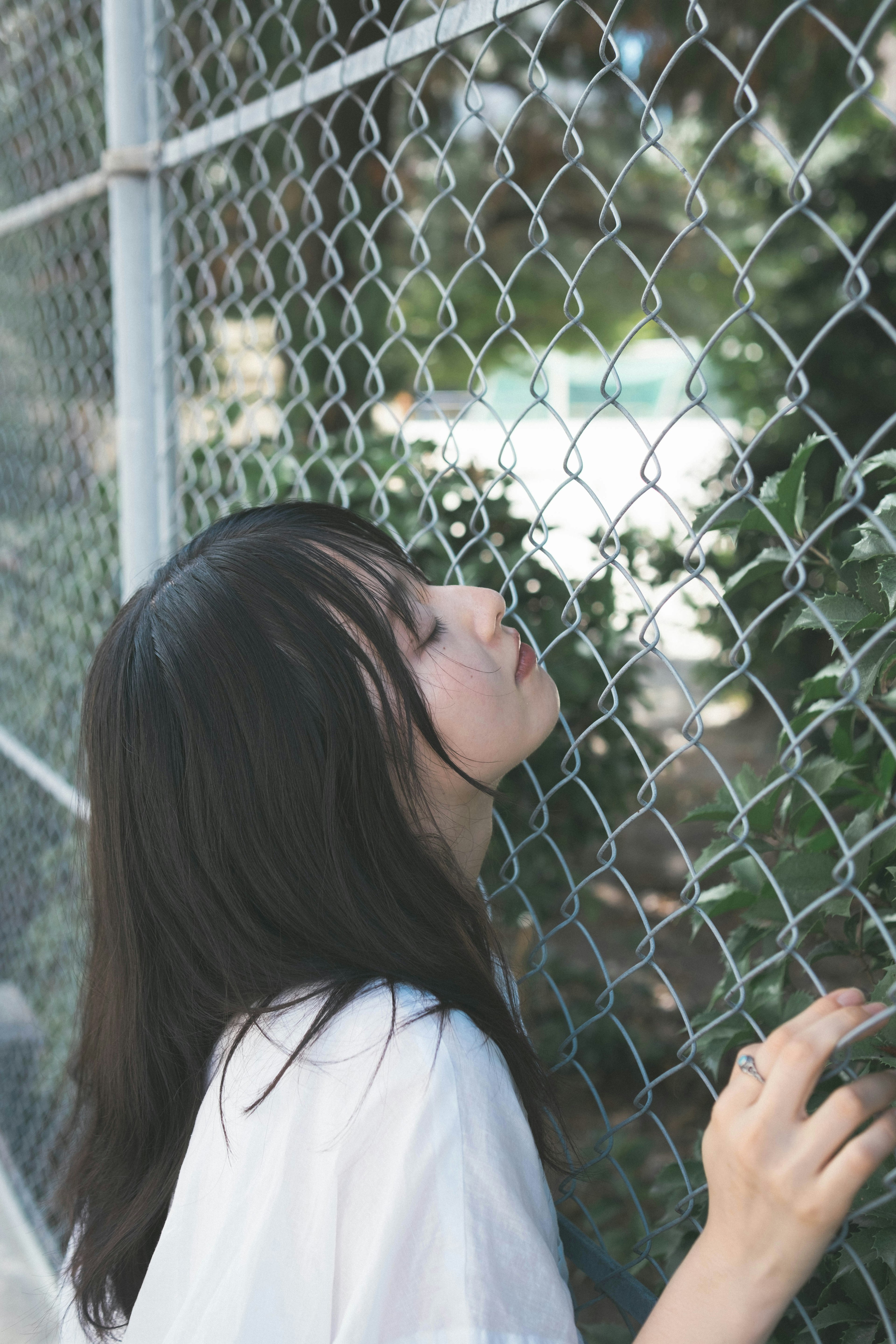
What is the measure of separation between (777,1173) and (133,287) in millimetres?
1981

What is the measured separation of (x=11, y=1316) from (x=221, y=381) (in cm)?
278

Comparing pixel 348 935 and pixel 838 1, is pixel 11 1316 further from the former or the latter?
pixel 838 1

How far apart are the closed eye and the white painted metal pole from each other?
3.38ft

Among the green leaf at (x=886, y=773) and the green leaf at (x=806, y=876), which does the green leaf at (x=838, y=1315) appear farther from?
the green leaf at (x=886, y=773)

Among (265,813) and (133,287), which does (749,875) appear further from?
(133,287)

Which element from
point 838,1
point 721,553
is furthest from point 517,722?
point 838,1

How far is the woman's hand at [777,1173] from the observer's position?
0.82 metres

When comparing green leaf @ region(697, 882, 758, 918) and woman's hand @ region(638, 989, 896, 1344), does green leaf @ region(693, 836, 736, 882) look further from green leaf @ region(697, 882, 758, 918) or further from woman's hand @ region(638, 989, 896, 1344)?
woman's hand @ region(638, 989, 896, 1344)

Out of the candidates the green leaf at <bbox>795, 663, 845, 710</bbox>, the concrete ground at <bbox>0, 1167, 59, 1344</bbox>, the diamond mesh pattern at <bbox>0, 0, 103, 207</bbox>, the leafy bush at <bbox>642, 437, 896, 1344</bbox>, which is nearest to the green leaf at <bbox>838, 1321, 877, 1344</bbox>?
the leafy bush at <bbox>642, 437, 896, 1344</bbox>

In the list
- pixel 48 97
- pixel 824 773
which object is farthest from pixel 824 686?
pixel 48 97

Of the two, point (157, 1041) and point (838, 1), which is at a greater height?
point (838, 1)

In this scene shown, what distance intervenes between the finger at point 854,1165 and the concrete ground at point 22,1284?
5.86 feet

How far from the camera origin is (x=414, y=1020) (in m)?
1.07

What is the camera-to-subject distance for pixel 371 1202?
1.01 m
